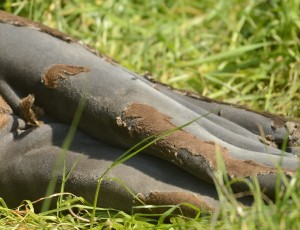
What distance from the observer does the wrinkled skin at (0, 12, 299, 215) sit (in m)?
1.63

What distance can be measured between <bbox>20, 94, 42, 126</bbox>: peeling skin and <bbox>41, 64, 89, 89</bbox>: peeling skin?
5 cm

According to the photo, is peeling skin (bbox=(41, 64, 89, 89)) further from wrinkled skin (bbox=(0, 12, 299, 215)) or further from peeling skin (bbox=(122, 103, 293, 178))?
peeling skin (bbox=(122, 103, 293, 178))

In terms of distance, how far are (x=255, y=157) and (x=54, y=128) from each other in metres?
0.51

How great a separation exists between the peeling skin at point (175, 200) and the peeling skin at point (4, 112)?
419 millimetres

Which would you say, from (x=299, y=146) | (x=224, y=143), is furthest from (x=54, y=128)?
(x=299, y=146)

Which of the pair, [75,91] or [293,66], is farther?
[293,66]

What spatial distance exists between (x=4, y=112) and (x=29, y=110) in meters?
0.09

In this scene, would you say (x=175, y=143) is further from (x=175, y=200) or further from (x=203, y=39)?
(x=203, y=39)

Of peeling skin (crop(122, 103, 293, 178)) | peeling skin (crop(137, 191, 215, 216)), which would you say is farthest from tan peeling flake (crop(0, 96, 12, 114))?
peeling skin (crop(137, 191, 215, 216))

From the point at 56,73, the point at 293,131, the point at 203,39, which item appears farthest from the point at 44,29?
the point at 203,39

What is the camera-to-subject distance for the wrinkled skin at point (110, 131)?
1627mm

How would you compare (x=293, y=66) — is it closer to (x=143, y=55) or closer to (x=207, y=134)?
(x=143, y=55)

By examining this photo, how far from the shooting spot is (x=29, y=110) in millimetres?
1801

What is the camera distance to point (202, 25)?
3.13 meters
